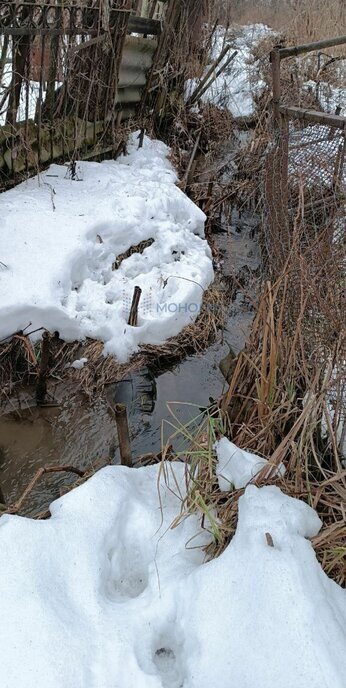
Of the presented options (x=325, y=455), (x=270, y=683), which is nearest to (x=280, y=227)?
(x=325, y=455)

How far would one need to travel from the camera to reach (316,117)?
415 centimetres

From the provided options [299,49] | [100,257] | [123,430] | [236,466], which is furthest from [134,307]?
[299,49]

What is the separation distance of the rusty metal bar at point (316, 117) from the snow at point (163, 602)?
109 inches

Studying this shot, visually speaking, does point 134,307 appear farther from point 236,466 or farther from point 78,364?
point 236,466

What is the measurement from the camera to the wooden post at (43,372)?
3762 mm

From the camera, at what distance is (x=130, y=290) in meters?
4.91

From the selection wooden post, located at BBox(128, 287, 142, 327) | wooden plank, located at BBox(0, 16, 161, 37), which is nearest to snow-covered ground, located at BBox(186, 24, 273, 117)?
wooden plank, located at BBox(0, 16, 161, 37)

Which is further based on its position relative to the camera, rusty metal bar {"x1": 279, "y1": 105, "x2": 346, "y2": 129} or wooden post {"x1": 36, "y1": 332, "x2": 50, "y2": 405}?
rusty metal bar {"x1": 279, "y1": 105, "x2": 346, "y2": 129}

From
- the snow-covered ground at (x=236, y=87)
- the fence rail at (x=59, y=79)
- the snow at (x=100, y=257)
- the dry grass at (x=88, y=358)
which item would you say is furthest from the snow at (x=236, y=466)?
the snow-covered ground at (x=236, y=87)

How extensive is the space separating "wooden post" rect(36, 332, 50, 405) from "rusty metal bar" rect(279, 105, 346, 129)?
96.0 inches

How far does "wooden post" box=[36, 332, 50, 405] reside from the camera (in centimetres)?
376

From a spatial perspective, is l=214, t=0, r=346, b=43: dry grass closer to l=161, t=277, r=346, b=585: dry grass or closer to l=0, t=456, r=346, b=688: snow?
l=161, t=277, r=346, b=585: dry grass

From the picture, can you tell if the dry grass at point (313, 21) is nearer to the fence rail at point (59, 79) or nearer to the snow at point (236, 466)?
the fence rail at point (59, 79)

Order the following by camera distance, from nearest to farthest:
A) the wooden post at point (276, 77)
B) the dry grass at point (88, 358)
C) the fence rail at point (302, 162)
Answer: the dry grass at point (88, 358) < the fence rail at point (302, 162) < the wooden post at point (276, 77)
